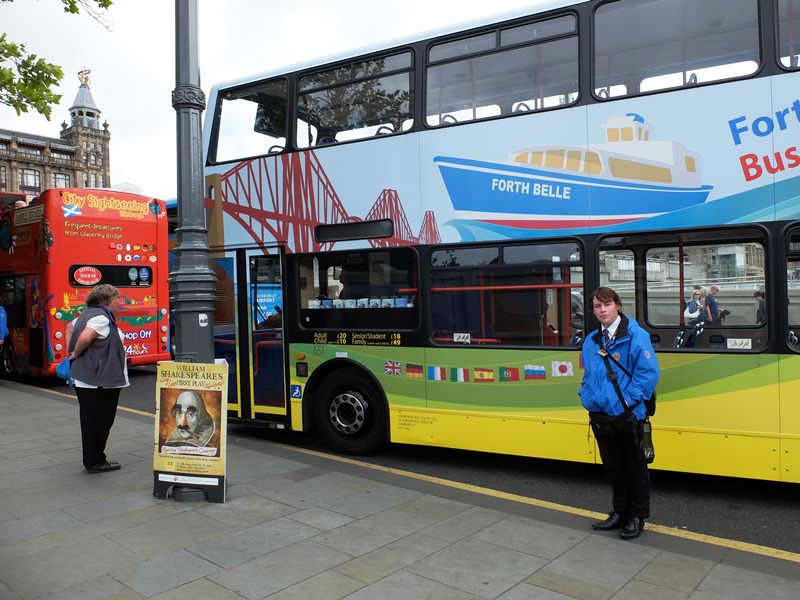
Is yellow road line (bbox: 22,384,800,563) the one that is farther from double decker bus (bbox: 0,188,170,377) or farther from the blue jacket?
double decker bus (bbox: 0,188,170,377)

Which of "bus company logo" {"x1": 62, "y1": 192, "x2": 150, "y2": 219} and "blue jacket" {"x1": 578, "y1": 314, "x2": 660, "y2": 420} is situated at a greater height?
"bus company logo" {"x1": 62, "y1": 192, "x2": 150, "y2": 219}

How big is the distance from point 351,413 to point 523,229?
267 cm

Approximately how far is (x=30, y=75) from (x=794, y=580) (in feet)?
23.7

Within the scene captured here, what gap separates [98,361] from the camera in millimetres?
5809

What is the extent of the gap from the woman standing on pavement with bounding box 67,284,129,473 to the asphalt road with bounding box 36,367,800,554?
7.04 feet

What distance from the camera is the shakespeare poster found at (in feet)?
16.2

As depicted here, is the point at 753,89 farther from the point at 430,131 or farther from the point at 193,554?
the point at 193,554

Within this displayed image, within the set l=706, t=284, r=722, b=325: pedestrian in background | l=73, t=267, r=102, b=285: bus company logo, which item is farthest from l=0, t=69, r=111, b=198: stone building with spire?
l=706, t=284, r=722, b=325: pedestrian in background

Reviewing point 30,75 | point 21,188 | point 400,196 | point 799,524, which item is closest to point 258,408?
point 400,196

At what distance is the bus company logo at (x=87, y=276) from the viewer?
12172mm

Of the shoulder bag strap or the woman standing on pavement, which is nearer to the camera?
the shoulder bag strap

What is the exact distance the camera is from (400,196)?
6.22m

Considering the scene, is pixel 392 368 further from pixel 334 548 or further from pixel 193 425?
pixel 334 548

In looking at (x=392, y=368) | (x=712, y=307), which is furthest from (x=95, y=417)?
(x=712, y=307)
